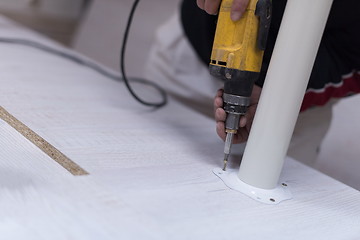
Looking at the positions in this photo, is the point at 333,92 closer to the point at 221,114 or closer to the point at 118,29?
the point at 221,114

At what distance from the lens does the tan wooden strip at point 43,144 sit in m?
0.54

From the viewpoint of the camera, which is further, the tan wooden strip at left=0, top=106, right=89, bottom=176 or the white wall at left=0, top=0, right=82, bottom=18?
the white wall at left=0, top=0, right=82, bottom=18

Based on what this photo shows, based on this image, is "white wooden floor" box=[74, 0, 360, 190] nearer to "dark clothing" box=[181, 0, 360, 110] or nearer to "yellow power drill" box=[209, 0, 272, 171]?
"dark clothing" box=[181, 0, 360, 110]

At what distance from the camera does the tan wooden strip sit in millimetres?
538

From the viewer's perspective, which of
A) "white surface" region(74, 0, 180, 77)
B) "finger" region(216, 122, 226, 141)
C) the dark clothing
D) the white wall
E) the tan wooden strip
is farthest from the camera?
the white wall

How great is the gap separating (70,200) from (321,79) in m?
0.58

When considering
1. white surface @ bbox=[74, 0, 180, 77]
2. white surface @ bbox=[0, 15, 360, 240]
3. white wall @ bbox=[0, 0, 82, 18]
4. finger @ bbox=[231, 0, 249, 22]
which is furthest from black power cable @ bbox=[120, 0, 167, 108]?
white wall @ bbox=[0, 0, 82, 18]

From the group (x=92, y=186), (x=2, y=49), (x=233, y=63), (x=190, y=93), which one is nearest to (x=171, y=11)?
(x=190, y=93)

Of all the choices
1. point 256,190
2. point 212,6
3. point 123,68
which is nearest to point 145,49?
point 123,68

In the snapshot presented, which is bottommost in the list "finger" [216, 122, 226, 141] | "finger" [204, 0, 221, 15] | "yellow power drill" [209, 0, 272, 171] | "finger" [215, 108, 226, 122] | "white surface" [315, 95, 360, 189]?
"white surface" [315, 95, 360, 189]

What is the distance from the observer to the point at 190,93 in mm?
1319

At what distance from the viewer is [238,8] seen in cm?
56

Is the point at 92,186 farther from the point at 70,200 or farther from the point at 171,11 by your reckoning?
the point at 171,11

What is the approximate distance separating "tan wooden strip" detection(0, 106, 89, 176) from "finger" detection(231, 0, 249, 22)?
0.28 meters
